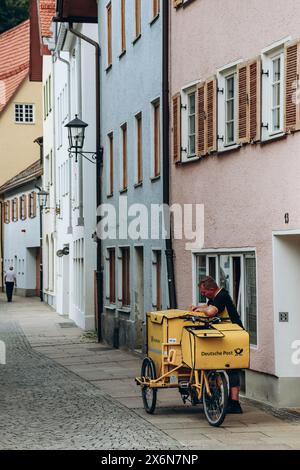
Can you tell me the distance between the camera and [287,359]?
15.8m

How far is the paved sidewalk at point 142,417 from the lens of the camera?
12484 mm

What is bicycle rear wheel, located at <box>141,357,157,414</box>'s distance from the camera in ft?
48.7

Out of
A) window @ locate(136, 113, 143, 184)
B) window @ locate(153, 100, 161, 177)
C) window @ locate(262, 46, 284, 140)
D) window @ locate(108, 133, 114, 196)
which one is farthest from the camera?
window @ locate(108, 133, 114, 196)

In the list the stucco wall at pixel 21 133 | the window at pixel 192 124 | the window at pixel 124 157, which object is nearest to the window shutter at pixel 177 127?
the window at pixel 192 124

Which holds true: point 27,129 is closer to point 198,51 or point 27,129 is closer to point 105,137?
point 105,137

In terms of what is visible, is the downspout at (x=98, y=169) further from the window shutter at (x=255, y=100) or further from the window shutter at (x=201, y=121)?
the window shutter at (x=255, y=100)

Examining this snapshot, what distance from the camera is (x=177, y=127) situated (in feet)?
69.4

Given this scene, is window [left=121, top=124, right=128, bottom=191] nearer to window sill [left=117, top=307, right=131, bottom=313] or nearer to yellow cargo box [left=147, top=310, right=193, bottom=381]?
window sill [left=117, top=307, right=131, bottom=313]

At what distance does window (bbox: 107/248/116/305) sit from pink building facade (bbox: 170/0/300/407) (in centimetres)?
789

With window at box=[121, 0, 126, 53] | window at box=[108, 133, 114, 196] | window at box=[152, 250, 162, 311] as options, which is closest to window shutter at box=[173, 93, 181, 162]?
window at box=[152, 250, 162, 311]

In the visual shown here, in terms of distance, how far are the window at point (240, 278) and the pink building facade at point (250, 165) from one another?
0.05ft

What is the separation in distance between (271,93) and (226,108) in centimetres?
221

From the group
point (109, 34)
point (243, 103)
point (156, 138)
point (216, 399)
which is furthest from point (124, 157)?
point (216, 399)

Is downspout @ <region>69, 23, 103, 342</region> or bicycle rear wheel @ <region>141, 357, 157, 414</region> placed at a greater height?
downspout @ <region>69, 23, 103, 342</region>
